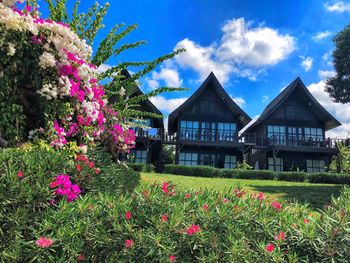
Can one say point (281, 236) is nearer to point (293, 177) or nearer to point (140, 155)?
point (293, 177)

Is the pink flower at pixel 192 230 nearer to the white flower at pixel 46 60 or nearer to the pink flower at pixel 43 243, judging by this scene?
the pink flower at pixel 43 243

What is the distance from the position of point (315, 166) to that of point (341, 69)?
9352 mm

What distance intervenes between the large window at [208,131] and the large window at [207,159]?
212cm

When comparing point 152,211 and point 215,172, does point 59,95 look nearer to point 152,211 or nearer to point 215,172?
point 152,211

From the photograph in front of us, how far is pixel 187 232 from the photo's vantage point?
2.33 m

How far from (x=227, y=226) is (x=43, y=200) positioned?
5.25 feet

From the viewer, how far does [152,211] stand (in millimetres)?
2619

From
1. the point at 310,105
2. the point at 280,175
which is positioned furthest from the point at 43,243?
the point at 310,105

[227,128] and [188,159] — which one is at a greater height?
[227,128]

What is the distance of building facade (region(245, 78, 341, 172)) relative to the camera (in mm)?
29828

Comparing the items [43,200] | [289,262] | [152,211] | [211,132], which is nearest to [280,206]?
[289,262]

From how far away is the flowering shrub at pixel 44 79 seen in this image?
4234 mm

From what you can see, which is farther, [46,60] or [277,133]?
[277,133]

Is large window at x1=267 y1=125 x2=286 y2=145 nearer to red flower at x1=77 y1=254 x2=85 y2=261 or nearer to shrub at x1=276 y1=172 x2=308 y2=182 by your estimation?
shrub at x1=276 y1=172 x2=308 y2=182
